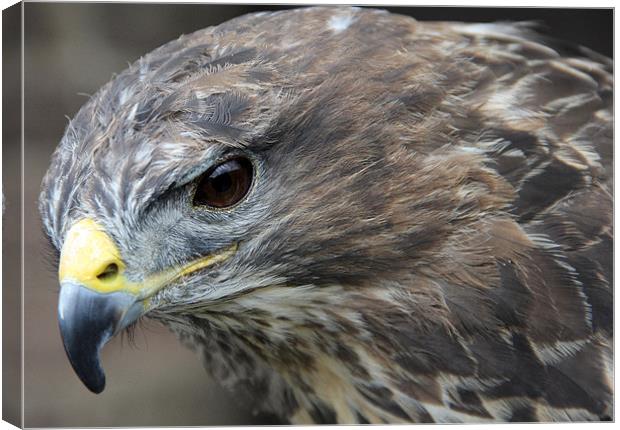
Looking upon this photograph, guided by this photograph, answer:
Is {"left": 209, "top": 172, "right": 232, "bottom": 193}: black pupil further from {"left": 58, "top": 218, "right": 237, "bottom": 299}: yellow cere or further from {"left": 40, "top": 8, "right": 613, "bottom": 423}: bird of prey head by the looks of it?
{"left": 58, "top": 218, "right": 237, "bottom": 299}: yellow cere

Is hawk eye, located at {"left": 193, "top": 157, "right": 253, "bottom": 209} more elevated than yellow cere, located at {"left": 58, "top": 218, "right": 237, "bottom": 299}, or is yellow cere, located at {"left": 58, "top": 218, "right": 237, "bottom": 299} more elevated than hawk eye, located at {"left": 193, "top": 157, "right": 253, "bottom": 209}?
hawk eye, located at {"left": 193, "top": 157, "right": 253, "bottom": 209}

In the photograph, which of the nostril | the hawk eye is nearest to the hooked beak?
the nostril

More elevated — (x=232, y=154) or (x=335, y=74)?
(x=335, y=74)

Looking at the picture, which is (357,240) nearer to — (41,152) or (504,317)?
(504,317)

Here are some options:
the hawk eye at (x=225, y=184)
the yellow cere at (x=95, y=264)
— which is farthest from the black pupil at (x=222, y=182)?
the yellow cere at (x=95, y=264)

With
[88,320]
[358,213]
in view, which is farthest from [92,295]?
[358,213]

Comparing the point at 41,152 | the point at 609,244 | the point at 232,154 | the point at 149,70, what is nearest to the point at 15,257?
the point at 41,152

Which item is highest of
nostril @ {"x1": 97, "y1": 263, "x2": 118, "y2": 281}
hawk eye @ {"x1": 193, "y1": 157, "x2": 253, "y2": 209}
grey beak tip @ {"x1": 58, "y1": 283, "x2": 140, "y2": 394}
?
hawk eye @ {"x1": 193, "y1": 157, "x2": 253, "y2": 209}

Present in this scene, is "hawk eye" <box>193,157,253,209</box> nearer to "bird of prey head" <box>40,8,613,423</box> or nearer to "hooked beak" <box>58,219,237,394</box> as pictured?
"bird of prey head" <box>40,8,613,423</box>
